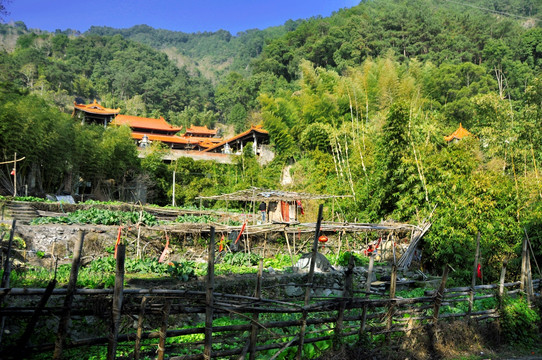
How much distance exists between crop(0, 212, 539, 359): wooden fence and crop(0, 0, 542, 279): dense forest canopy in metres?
3.79

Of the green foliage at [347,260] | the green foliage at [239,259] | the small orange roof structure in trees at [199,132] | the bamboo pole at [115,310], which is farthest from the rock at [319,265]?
the small orange roof structure in trees at [199,132]

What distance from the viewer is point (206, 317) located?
3688mm

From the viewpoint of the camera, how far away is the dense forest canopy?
10609 mm

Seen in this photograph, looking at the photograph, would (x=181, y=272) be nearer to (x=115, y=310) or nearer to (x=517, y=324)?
(x=115, y=310)

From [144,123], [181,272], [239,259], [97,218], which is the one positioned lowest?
[239,259]

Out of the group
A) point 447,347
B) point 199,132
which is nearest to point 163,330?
point 447,347

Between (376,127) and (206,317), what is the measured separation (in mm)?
15084

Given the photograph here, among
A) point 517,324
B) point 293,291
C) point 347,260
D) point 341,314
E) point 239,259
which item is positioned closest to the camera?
point 341,314

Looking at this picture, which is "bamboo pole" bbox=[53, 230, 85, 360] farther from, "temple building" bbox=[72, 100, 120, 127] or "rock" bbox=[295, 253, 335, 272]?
"temple building" bbox=[72, 100, 120, 127]

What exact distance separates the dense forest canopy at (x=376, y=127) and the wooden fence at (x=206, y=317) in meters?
3.79

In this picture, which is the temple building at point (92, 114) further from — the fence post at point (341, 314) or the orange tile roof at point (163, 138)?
the fence post at point (341, 314)

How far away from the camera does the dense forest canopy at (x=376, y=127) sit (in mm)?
10609

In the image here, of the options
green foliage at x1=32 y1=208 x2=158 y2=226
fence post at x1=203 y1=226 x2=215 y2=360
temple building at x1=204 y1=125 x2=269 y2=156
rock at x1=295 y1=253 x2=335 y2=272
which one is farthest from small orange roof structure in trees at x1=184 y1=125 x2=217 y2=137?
fence post at x1=203 y1=226 x2=215 y2=360

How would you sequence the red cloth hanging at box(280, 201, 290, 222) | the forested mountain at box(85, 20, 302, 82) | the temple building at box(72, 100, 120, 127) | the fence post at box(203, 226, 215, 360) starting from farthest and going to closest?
the forested mountain at box(85, 20, 302, 82)
the temple building at box(72, 100, 120, 127)
the red cloth hanging at box(280, 201, 290, 222)
the fence post at box(203, 226, 215, 360)
